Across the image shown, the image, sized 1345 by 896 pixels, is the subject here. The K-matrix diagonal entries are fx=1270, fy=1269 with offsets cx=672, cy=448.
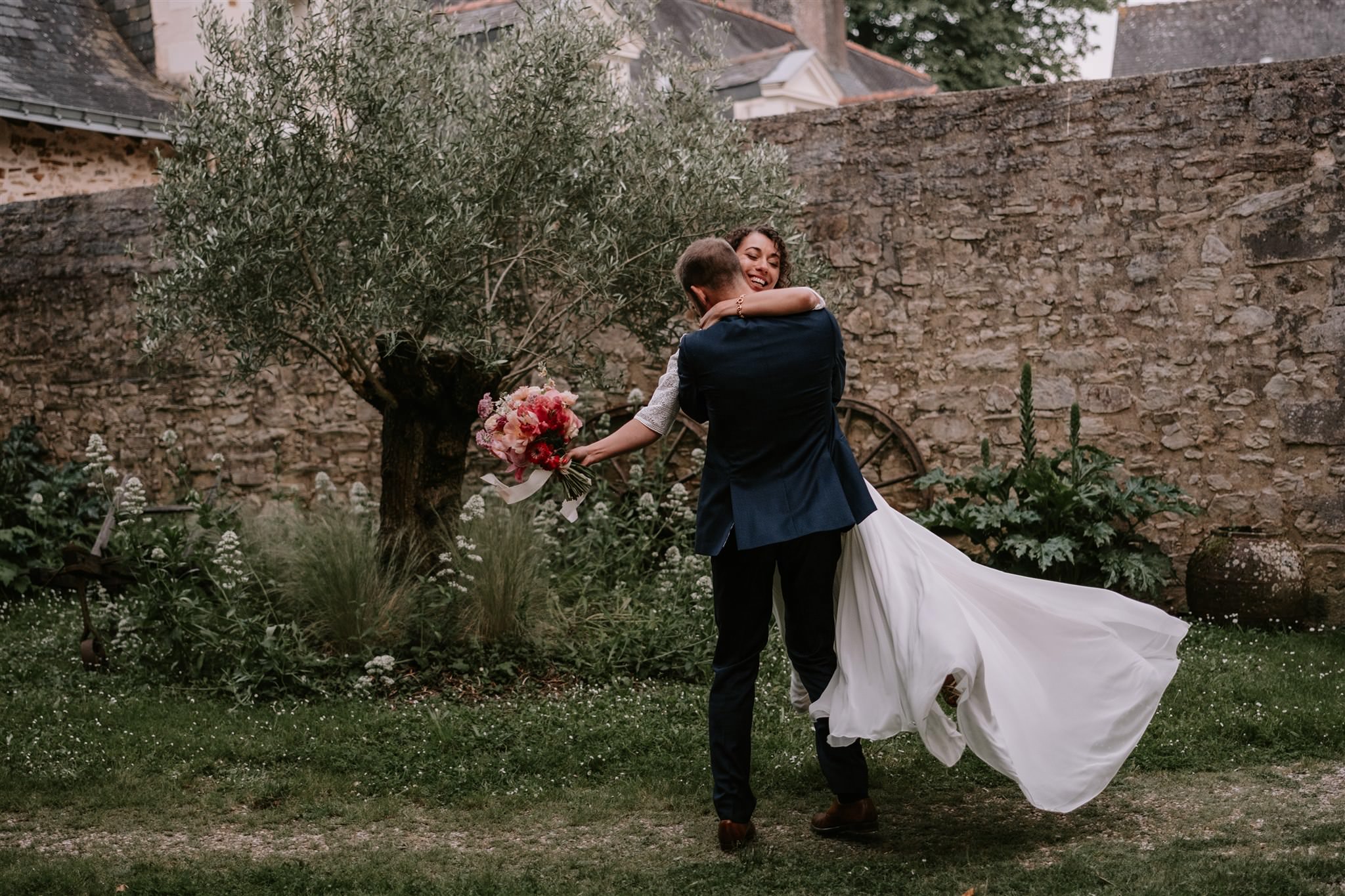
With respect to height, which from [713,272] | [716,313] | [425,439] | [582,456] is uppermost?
[713,272]

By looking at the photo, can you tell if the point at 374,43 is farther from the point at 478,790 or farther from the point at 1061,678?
the point at 1061,678

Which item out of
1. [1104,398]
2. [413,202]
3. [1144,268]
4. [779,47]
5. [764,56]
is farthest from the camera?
[779,47]

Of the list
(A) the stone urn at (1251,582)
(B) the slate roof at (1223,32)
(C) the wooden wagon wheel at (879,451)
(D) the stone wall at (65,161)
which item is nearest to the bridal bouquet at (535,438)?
(C) the wooden wagon wheel at (879,451)

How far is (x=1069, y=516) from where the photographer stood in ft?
23.0

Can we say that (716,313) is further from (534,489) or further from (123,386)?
(123,386)

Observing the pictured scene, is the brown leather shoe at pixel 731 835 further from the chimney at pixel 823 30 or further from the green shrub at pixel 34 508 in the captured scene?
the chimney at pixel 823 30

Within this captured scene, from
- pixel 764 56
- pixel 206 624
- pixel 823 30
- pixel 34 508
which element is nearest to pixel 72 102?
pixel 34 508

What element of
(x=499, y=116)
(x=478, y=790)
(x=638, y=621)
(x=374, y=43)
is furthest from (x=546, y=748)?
(x=374, y=43)

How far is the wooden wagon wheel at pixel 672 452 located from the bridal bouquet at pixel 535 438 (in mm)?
4128

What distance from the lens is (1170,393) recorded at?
24.2 ft

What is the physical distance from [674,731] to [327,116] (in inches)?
130

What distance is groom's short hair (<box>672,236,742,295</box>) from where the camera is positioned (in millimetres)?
3777

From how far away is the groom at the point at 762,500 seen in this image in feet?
12.1

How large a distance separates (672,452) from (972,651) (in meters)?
4.84
